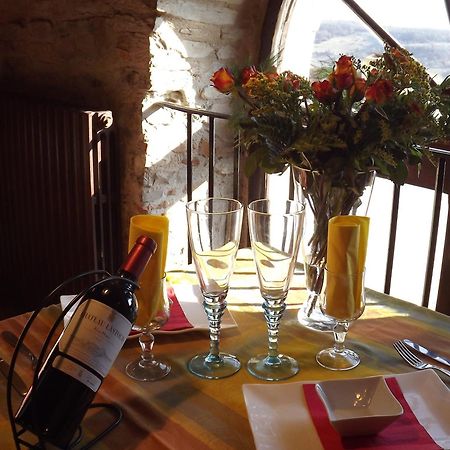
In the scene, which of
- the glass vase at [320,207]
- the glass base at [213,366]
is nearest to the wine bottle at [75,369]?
the glass base at [213,366]

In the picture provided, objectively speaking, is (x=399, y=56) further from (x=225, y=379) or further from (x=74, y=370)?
(x=74, y=370)

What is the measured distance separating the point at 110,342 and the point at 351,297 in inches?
16.1

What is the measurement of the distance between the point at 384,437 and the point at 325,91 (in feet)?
1.78

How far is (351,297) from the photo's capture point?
3.16ft

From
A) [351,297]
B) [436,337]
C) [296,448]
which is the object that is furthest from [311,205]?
[296,448]

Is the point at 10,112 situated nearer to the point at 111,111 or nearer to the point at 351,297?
the point at 111,111

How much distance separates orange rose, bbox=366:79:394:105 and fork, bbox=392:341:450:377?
1.37 feet

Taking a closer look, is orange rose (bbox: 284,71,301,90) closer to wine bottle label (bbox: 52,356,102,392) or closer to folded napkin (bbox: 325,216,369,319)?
folded napkin (bbox: 325,216,369,319)

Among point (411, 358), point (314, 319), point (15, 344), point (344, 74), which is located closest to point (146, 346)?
point (15, 344)

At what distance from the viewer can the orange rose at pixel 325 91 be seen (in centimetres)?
101

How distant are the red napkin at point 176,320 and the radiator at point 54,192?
3.85ft

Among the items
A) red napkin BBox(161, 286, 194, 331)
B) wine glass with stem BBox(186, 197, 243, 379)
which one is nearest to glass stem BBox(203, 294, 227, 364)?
wine glass with stem BBox(186, 197, 243, 379)

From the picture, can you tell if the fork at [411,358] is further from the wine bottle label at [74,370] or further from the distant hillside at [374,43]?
the distant hillside at [374,43]

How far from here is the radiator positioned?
225cm
